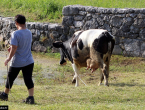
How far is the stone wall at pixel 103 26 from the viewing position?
12.2 meters

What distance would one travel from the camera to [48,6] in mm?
15922

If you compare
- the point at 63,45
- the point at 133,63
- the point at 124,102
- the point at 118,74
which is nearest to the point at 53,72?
the point at 63,45

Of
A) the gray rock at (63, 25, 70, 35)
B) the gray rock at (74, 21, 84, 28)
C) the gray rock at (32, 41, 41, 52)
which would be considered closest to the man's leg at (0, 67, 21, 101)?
the gray rock at (74, 21, 84, 28)

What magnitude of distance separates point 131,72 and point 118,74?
0.53 m

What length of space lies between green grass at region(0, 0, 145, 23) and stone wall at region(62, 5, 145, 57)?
1.87 meters

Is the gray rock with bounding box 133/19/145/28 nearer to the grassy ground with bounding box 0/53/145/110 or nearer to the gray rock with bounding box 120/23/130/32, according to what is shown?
the gray rock with bounding box 120/23/130/32

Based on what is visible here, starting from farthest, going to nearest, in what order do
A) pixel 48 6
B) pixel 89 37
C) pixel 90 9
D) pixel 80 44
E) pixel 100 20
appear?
pixel 48 6, pixel 90 9, pixel 100 20, pixel 80 44, pixel 89 37

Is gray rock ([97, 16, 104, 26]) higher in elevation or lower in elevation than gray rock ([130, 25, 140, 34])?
higher

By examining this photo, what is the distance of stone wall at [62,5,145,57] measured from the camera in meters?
12.2

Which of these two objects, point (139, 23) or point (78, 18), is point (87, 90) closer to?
point (139, 23)

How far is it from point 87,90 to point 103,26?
242 inches

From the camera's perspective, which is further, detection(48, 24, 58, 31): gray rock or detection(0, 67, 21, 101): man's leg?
detection(48, 24, 58, 31): gray rock

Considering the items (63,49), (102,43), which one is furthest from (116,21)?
(102,43)

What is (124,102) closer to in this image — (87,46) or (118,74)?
(87,46)
